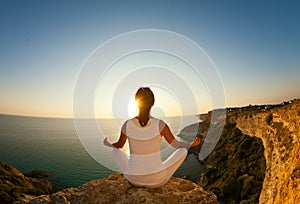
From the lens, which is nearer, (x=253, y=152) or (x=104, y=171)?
(x=253, y=152)

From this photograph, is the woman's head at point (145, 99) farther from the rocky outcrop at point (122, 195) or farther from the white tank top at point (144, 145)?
the rocky outcrop at point (122, 195)

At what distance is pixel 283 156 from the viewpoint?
19.7 m

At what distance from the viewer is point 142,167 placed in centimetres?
486

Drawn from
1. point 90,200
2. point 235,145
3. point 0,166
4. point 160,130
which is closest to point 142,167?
point 160,130

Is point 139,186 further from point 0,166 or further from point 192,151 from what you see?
point 192,151

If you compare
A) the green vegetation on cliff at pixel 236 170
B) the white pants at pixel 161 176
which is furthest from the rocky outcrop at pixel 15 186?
the white pants at pixel 161 176

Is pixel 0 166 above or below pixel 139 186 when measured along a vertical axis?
below

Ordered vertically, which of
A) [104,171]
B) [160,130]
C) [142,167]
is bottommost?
[104,171]

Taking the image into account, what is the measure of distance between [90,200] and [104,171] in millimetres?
60591

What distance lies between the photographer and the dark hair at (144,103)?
4.76 m

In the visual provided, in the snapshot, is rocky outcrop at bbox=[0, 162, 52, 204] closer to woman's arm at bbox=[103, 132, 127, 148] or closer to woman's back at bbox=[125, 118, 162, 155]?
woman's arm at bbox=[103, 132, 127, 148]

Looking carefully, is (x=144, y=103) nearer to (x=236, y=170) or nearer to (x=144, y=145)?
(x=144, y=145)

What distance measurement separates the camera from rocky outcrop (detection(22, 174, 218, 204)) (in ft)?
14.6

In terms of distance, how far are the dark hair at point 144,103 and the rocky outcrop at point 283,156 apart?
9001mm
